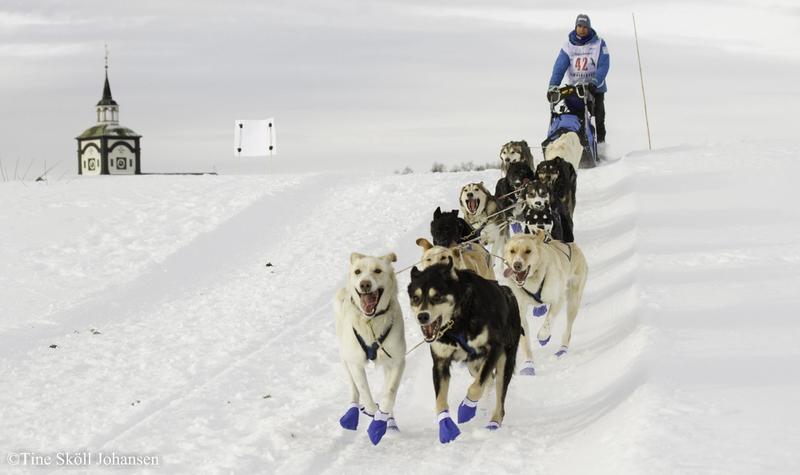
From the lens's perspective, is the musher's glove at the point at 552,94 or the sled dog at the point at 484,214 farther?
the musher's glove at the point at 552,94

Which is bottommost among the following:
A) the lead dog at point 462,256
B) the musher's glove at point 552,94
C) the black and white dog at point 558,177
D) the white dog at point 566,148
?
the lead dog at point 462,256

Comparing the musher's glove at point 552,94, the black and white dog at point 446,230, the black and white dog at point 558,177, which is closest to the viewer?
the black and white dog at point 446,230

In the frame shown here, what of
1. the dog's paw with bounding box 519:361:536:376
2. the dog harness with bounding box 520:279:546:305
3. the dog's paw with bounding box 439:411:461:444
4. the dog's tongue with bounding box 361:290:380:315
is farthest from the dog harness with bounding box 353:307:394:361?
the dog harness with bounding box 520:279:546:305

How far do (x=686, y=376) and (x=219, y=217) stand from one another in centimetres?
841

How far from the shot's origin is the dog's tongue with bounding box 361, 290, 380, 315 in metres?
6.13

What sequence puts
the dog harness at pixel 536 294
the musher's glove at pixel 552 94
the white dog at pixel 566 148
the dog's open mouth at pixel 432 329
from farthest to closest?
the musher's glove at pixel 552 94 → the white dog at pixel 566 148 → the dog harness at pixel 536 294 → the dog's open mouth at pixel 432 329

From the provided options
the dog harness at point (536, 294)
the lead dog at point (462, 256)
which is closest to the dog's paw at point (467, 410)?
the lead dog at point (462, 256)

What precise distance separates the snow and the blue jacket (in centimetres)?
145

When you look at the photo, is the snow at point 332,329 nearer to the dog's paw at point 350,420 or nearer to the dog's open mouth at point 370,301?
the dog's paw at point 350,420

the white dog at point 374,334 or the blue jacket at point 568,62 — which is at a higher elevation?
the blue jacket at point 568,62

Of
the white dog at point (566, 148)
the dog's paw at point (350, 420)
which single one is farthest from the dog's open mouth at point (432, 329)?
the white dog at point (566, 148)

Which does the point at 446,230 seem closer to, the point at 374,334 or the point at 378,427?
the point at 374,334

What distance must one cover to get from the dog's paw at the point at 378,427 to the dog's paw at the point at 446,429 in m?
0.35

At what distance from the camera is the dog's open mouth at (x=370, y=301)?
6137mm
